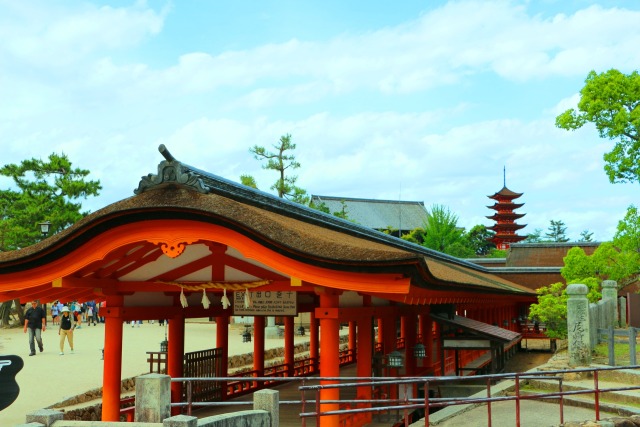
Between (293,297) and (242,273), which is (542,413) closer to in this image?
(293,297)

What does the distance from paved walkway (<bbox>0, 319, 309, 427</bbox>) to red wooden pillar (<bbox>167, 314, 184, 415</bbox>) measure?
2.95 m

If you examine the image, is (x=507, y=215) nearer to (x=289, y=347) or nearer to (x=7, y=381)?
(x=289, y=347)

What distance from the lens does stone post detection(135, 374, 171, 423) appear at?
Answer: 6.00m

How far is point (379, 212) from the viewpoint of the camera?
245 feet

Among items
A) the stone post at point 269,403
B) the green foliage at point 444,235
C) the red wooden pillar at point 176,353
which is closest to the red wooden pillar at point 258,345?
the red wooden pillar at point 176,353

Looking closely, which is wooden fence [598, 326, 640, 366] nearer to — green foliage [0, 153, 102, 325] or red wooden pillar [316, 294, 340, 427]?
red wooden pillar [316, 294, 340, 427]

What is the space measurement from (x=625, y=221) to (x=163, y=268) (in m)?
13.1

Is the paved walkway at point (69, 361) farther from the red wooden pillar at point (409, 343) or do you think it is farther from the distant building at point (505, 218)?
the distant building at point (505, 218)

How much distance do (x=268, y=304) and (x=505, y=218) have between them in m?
69.4

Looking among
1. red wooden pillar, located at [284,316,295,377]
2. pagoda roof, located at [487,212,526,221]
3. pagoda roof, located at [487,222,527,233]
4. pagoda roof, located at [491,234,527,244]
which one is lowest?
red wooden pillar, located at [284,316,295,377]

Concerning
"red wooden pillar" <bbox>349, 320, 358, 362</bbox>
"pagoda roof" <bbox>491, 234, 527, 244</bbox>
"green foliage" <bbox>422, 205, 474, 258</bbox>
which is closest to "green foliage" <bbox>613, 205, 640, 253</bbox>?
"red wooden pillar" <bbox>349, 320, 358, 362</bbox>

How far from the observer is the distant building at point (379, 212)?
7119cm

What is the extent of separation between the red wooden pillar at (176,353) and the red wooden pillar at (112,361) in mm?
2148

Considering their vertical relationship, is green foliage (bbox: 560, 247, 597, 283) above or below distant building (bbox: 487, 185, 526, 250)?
below
